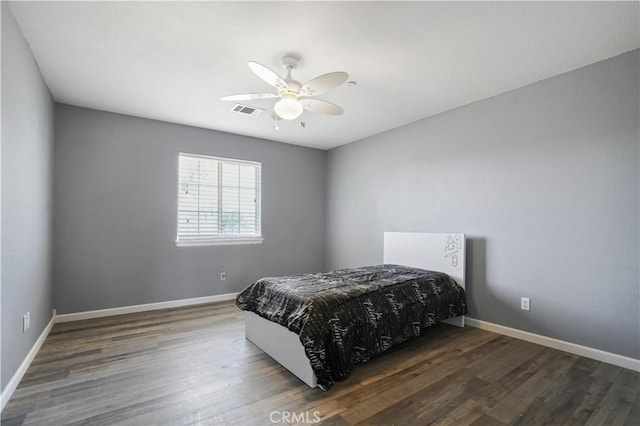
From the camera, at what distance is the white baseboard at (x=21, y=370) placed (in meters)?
1.91

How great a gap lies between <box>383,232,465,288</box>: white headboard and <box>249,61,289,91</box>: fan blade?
2.51 meters

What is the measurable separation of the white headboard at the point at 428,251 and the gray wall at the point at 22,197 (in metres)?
3.77

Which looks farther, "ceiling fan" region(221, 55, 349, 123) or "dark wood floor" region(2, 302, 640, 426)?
"ceiling fan" region(221, 55, 349, 123)

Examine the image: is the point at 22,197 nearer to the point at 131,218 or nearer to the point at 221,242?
the point at 131,218

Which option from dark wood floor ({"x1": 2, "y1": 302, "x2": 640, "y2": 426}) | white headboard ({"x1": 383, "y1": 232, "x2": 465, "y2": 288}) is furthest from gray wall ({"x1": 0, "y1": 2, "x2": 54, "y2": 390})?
white headboard ({"x1": 383, "y1": 232, "x2": 465, "y2": 288})

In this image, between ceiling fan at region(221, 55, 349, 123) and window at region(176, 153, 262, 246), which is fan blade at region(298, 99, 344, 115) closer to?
ceiling fan at region(221, 55, 349, 123)

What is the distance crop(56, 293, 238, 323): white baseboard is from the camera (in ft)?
11.7

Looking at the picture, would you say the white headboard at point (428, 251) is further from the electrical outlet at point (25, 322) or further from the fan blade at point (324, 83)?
the electrical outlet at point (25, 322)

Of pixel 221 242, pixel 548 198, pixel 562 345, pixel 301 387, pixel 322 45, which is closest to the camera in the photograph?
pixel 301 387

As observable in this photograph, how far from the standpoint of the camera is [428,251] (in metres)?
3.77

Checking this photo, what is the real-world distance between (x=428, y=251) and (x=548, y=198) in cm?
135

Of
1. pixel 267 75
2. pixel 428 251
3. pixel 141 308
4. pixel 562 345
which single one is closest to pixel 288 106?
pixel 267 75

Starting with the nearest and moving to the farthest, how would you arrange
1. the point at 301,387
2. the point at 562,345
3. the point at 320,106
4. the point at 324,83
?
1. the point at 301,387
2. the point at 324,83
3. the point at 320,106
4. the point at 562,345

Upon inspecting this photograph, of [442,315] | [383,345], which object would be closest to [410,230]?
[442,315]
